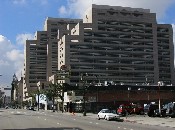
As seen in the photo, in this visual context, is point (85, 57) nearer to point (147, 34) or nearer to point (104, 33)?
point (104, 33)

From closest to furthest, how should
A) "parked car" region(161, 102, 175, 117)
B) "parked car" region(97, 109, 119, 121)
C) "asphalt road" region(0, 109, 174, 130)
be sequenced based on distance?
1. "asphalt road" region(0, 109, 174, 130)
2. "parked car" region(97, 109, 119, 121)
3. "parked car" region(161, 102, 175, 117)

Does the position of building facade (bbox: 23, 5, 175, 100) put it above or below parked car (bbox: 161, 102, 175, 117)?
above

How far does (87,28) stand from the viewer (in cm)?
18950

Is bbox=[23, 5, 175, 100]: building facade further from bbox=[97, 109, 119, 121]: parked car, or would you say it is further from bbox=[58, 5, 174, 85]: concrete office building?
bbox=[97, 109, 119, 121]: parked car

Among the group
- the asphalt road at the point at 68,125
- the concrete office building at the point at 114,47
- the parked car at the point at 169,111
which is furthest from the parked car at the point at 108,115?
the concrete office building at the point at 114,47

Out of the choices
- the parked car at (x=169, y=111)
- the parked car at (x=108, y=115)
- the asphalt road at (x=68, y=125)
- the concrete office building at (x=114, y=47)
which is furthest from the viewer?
the concrete office building at (x=114, y=47)

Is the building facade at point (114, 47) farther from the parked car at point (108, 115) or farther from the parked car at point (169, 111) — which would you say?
the parked car at point (108, 115)

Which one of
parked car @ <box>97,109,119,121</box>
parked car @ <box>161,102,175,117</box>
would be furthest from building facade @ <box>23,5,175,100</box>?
parked car @ <box>97,109,119,121</box>

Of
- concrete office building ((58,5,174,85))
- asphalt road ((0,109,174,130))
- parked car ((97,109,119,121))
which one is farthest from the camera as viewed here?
concrete office building ((58,5,174,85))

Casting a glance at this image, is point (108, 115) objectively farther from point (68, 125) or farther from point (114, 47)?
point (114, 47)

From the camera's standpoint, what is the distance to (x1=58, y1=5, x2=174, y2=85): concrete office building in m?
186

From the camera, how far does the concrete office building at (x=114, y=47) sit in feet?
611

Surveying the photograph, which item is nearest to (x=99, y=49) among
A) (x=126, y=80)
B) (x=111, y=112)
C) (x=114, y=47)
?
(x=114, y=47)

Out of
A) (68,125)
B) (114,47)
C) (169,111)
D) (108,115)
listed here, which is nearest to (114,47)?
(114,47)
